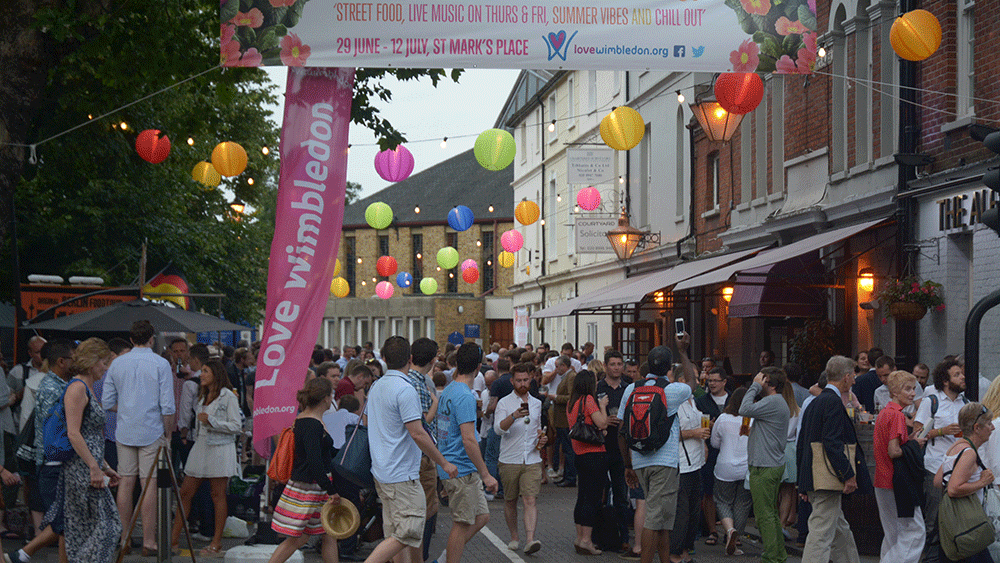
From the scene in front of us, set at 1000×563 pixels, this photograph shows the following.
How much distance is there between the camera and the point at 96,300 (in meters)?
20.4

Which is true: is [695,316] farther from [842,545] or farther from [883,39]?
[842,545]

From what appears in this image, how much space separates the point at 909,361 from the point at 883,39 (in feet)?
16.0

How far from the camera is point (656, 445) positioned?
30.7ft

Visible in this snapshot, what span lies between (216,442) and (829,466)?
5589mm

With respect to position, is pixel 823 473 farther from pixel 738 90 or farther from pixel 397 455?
pixel 738 90

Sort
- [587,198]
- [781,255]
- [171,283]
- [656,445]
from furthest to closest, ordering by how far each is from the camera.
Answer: [587,198] → [171,283] → [781,255] → [656,445]

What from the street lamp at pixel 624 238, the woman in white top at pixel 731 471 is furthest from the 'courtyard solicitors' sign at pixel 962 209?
the street lamp at pixel 624 238

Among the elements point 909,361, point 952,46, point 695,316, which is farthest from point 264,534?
point 695,316

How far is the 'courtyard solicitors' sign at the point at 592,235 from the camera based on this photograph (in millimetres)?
27531

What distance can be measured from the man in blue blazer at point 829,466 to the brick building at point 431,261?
47.5 meters

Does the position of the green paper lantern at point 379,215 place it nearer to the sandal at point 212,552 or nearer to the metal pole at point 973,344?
the sandal at point 212,552

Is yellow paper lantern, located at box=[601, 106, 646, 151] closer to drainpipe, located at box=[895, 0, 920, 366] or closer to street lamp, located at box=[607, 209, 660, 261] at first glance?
drainpipe, located at box=[895, 0, 920, 366]

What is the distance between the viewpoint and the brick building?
58.7m

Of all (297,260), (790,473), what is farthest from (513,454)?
(297,260)
